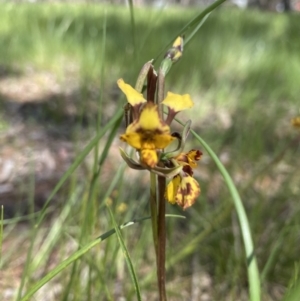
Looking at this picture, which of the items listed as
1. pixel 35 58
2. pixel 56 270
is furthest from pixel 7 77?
pixel 56 270

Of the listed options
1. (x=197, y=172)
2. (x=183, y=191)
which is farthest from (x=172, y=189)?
(x=197, y=172)

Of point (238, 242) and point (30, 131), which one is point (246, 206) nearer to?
point (238, 242)

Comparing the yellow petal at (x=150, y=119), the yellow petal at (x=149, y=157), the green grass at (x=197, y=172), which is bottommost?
the green grass at (x=197, y=172)

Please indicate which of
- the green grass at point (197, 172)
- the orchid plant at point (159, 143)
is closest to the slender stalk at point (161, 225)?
the orchid plant at point (159, 143)

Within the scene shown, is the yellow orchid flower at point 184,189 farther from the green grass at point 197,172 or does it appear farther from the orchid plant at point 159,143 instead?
the green grass at point 197,172

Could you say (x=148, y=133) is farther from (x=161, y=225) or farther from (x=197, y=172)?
(x=197, y=172)

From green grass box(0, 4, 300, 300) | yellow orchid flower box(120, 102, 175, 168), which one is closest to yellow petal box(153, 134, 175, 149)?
yellow orchid flower box(120, 102, 175, 168)
